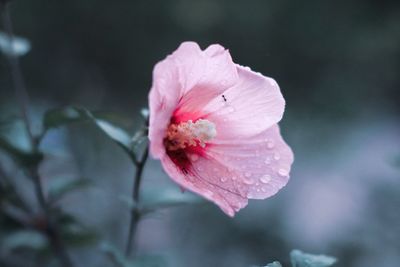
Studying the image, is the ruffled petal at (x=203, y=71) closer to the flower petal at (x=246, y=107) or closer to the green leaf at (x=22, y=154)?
the flower petal at (x=246, y=107)

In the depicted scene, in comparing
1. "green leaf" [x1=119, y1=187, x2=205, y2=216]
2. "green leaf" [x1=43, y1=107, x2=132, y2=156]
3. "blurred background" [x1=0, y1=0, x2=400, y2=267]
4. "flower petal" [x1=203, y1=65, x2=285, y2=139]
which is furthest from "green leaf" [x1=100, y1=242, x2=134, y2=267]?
"blurred background" [x1=0, y1=0, x2=400, y2=267]

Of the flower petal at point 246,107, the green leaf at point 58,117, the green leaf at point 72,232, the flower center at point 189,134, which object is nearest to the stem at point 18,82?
the green leaf at point 58,117

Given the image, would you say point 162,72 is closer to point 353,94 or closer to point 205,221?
point 205,221

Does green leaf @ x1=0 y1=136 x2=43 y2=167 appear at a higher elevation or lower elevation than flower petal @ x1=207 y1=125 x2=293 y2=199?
lower

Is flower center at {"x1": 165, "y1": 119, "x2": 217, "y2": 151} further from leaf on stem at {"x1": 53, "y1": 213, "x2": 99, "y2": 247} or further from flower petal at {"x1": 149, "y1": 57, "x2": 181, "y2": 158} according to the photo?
leaf on stem at {"x1": 53, "y1": 213, "x2": 99, "y2": 247}

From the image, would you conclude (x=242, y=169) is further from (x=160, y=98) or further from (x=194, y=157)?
(x=160, y=98)

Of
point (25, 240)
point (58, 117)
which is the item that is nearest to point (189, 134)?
point (58, 117)
